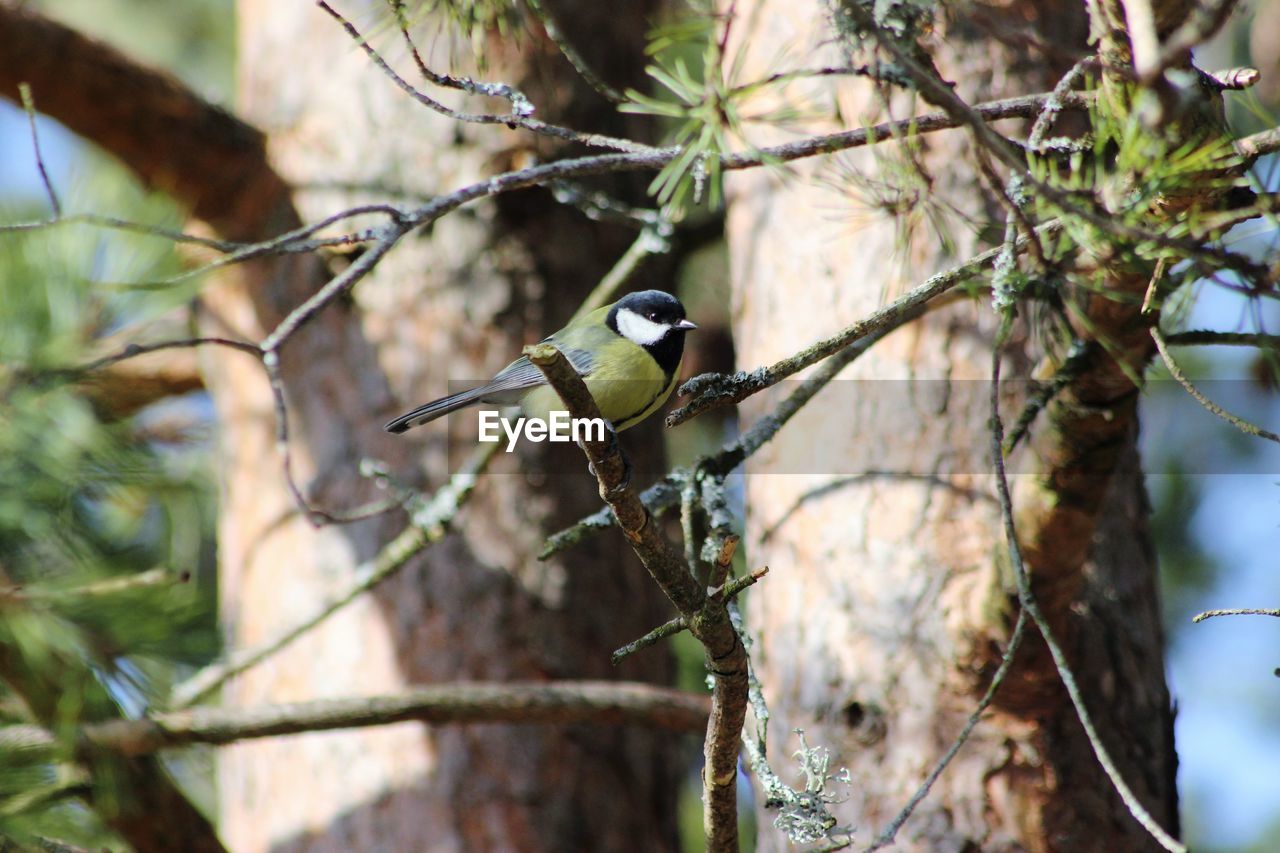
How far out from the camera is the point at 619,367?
195 cm

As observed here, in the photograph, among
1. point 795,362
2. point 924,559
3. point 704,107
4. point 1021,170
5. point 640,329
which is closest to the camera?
point 1021,170

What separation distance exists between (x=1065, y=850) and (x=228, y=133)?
7.29ft

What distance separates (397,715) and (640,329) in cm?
78

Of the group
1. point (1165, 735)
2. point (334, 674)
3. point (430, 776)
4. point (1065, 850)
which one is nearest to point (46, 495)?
point (334, 674)

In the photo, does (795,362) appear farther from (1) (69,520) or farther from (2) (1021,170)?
(1) (69,520)

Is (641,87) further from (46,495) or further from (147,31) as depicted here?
(147,31)

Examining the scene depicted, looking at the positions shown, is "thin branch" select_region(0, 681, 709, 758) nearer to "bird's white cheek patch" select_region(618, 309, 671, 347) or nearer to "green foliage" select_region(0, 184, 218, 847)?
"green foliage" select_region(0, 184, 218, 847)

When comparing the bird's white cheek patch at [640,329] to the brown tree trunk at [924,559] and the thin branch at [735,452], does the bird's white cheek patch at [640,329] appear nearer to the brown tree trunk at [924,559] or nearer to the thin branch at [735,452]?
the brown tree trunk at [924,559]

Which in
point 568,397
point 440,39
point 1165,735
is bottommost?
point 1165,735

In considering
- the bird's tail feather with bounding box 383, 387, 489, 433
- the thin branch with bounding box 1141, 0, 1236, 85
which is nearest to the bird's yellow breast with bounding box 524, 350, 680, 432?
the bird's tail feather with bounding box 383, 387, 489, 433

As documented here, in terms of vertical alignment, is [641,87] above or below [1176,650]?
above

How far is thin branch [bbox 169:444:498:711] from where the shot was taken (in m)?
2.06

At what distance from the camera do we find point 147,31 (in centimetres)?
504

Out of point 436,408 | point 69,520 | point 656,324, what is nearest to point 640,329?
point 656,324
